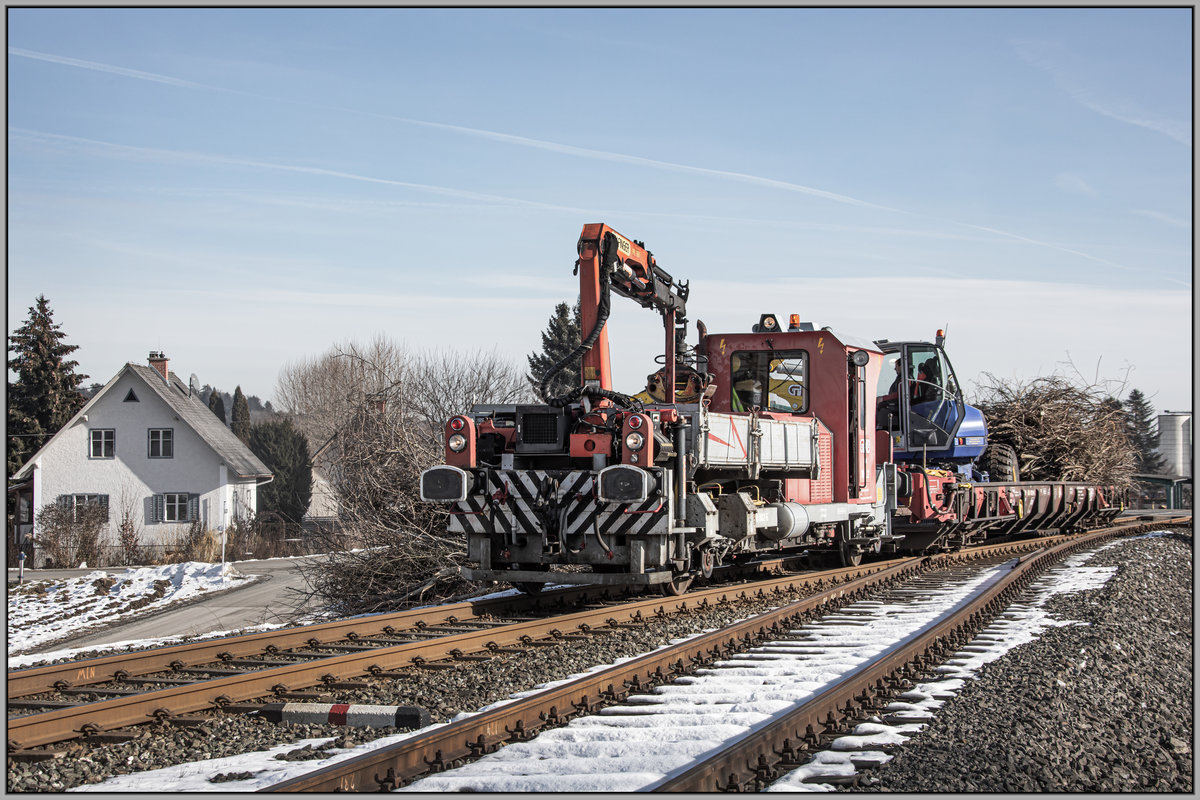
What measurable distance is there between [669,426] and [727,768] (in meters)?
4.98

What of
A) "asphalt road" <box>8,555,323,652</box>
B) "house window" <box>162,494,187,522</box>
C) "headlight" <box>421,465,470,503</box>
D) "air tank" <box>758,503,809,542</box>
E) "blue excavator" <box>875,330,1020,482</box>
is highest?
"blue excavator" <box>875,330,1020,482</box>

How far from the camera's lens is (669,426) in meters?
9.17

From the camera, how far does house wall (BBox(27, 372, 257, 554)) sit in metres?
38.8

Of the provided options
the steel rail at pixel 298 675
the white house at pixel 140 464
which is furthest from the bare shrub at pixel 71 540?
the steel rail at pixel 298 675

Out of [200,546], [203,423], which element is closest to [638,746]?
[200,546]

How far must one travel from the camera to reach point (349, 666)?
269 inches

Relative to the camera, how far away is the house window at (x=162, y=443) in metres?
39.5

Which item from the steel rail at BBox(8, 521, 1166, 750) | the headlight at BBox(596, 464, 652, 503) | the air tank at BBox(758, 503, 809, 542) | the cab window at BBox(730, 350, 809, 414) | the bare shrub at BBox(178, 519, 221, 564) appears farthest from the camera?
the bare shrub at BBox(178, 519, 221, 564)

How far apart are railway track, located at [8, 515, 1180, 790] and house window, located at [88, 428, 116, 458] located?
34714 mm

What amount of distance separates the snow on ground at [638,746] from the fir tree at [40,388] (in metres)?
41.3

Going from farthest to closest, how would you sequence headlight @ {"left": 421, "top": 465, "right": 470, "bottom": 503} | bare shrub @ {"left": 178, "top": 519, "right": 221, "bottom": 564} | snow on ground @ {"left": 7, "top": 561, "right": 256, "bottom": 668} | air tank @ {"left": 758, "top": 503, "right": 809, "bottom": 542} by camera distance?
bare shrub @ {"left": 178, "top": 519, "right": 221, "bottom": 564} < snow on ground @ {"left": 7, "top": 561, "right": 256, "bottom": 668} < air tank @ {"left": 758, "top": 503, "right": 809, "bottom": 542} < headlight @ {"left": 421, "top": 465, "right": 470, "bottom": 503}

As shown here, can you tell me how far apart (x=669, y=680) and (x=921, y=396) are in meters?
12.7

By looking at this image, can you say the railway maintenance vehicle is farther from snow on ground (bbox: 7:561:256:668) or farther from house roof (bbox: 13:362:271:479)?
house roof (bbox: 13:362:271:479)

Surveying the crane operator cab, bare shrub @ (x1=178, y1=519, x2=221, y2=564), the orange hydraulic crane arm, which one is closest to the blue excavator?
the crane operator cab
